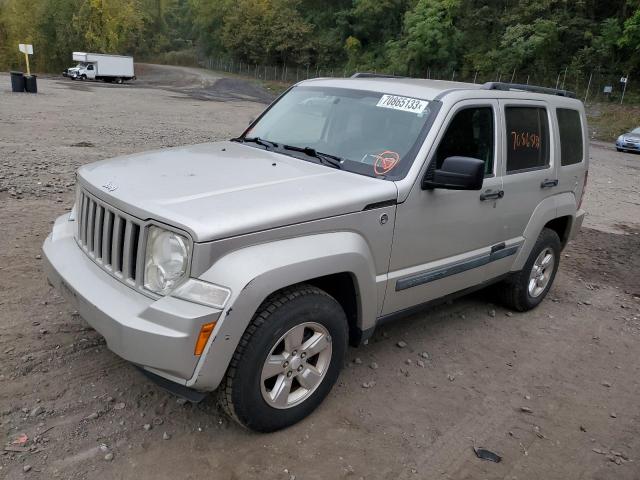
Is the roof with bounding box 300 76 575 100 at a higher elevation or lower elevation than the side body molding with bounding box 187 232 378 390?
higher

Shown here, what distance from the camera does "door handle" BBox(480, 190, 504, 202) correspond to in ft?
13.3

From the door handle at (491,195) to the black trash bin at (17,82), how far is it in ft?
88.9

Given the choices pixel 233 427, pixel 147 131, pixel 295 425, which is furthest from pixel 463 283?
pixel 147 131

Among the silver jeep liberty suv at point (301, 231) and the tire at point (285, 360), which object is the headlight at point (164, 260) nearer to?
the silver jeep liberty suv at point (301, 231)

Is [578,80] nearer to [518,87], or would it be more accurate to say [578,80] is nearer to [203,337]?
[518,87]

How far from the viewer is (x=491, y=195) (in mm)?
4113

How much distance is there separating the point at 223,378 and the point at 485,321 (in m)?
2.85

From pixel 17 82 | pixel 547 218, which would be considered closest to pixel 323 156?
pixel 547 218

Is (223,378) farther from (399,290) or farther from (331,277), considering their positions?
(399,290)

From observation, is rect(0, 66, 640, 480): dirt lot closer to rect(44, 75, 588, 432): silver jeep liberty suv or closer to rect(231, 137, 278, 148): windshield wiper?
rect(44, 75, 588, 432): silver jeep liberty suv

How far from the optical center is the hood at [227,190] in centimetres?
276

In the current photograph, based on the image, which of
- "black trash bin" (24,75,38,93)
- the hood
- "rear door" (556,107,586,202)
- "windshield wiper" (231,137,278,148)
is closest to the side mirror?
the hood

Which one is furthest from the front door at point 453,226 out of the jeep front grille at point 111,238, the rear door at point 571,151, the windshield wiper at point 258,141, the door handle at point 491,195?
the jeep front grille at point 111,238

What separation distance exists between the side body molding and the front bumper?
8 centimetres
